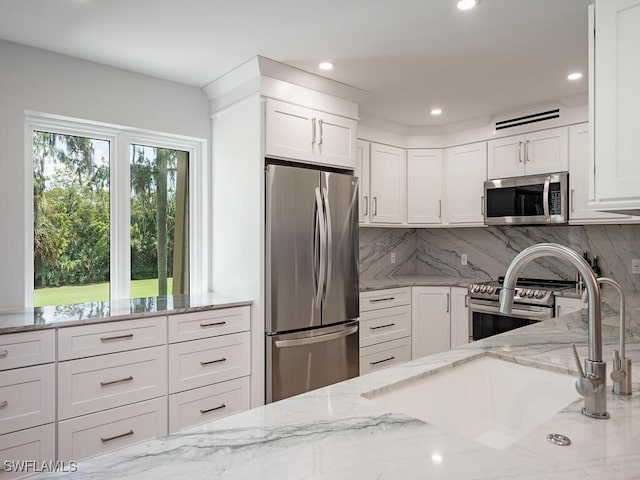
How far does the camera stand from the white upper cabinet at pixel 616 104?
1.59m

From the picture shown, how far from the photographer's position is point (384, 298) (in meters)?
3.81

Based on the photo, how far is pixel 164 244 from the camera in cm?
328

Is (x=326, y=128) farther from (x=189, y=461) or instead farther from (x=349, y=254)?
(x=189, y=461)

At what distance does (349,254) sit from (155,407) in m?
1.63

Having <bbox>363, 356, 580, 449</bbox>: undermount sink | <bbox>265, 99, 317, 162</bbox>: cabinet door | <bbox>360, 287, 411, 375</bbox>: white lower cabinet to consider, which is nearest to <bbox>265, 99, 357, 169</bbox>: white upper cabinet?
<bbox>265, 99, 317, 162</bbox>: cabinet door

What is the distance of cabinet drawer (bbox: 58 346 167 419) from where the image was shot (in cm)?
219

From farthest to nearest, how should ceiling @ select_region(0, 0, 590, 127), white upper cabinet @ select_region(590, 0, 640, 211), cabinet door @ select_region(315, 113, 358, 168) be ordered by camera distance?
cabinet door @ select_region(315, 113, 358, 168)
ceiling @ select_region(0, 0, 590, 127)
white upper cabinet @ select_region(590, 0, 640, 211)

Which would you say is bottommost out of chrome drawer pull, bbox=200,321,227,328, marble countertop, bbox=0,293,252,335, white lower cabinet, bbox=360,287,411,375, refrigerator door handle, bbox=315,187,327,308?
white lower cabinet, bbox=360,287,411,375

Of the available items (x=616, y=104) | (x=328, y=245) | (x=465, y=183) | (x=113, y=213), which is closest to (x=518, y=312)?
(x=465, y=183)

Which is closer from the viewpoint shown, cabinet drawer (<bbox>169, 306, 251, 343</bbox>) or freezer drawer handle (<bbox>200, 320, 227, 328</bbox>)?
cabinet drawer (<bbox>169, 306, 251, 343</bbox>)

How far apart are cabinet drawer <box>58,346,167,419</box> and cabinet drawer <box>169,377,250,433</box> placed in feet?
0.49

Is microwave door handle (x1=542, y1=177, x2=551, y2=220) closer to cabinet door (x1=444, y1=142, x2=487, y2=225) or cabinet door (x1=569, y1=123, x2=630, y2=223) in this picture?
cabinet door (x1=569, y1=123, x2=630, y2=223)

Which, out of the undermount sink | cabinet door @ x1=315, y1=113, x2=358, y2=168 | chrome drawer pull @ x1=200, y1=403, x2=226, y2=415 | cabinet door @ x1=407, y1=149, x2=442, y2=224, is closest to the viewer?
the undermount sink

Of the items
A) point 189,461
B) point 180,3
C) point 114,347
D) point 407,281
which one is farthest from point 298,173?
point 189,461
